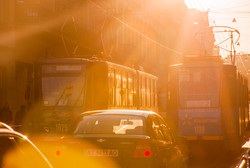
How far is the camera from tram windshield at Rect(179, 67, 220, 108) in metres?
18.7

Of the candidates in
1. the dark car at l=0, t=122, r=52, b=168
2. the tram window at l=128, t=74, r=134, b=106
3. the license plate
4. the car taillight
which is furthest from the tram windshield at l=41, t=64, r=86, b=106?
the dark car at l=0, t=122, r=52, b=168

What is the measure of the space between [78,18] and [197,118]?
21.3 metres

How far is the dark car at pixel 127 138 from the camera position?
910cm

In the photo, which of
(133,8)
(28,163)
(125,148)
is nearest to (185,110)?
(125,148)

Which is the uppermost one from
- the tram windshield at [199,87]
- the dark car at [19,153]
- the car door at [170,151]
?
the tram windshield at [199,87]

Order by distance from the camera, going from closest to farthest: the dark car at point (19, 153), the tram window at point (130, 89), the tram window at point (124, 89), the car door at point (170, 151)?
the dark car at point (19, 153)
the car door at point (170, 151)
the tram window at point (124, 89)
the tram window at point (130, 89)

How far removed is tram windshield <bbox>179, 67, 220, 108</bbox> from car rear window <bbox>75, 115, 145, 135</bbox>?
898cm

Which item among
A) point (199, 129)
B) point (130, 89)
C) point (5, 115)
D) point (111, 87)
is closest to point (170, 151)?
point (199, 129)

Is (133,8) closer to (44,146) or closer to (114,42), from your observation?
(114,42)

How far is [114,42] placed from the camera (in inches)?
1973

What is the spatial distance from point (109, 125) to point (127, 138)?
22.0 inches

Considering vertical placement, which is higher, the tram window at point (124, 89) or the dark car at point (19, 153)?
the tram window at point (124, 89)

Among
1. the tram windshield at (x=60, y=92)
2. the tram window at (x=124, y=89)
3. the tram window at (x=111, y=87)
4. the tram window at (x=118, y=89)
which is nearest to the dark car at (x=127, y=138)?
the tram windshield at (x=60, y=92)

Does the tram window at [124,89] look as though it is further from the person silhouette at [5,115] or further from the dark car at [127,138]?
the dark car at [127,138]
